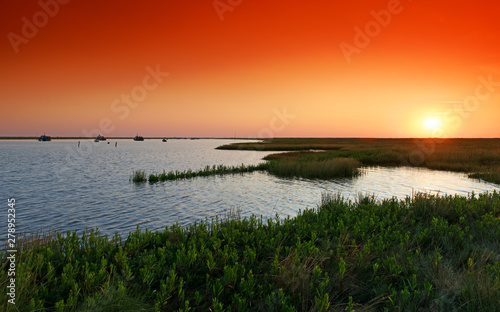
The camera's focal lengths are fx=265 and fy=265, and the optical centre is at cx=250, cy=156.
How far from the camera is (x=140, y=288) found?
193 inches

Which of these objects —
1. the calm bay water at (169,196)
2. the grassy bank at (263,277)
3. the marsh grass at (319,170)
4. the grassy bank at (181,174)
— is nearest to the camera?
the grassy bank at (263,277)

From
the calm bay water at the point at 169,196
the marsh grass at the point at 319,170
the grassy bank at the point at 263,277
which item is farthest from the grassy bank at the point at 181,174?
the grassy bank at the point at 263,277

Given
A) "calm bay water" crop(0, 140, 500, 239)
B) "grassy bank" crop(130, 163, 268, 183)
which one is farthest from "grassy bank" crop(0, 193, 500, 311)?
"grassy bank" crop(130, 163, 268, 183)

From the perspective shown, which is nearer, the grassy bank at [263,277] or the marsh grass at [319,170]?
the grassy bank at [263,277]

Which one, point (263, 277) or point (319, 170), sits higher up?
point (319, 170)

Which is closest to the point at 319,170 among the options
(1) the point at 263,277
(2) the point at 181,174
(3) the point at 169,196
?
(2) the point at 181,174

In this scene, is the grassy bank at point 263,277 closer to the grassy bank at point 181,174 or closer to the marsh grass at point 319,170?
the grassy bank at point 181,174

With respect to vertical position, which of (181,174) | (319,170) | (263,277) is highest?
(319,170)

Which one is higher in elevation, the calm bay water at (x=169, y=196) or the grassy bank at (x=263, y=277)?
the grassy bank at (x=263, y=277)

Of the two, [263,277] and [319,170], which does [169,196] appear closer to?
[263,277]

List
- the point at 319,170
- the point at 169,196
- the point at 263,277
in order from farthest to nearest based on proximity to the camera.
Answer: the point at 319,170
the point at 169,196
the point at 263,277

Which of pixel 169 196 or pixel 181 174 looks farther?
pixel 181 174

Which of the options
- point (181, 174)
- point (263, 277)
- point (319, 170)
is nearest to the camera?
point (263, 277)

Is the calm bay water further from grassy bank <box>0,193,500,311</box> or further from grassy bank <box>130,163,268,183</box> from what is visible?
grassy bank <box>0,193,500,311</box>
